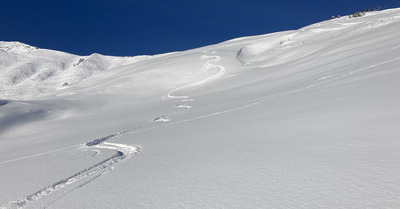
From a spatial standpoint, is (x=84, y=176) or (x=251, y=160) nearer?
(x=251, y=160)

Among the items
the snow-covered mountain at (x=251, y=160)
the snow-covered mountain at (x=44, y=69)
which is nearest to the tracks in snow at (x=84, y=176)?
the snow-covered mountain at (x=251, y=160)

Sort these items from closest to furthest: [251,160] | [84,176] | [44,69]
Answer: [251,160], [84,176], [44,69]

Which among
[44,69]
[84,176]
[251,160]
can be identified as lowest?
[251,160]

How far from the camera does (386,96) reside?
13.6ft

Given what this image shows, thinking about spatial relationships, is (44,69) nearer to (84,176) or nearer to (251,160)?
(84,176)

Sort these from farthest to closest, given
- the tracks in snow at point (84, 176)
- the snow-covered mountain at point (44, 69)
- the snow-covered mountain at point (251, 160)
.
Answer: the snow-covered mountain at point (44, 69)
the tracks in snow at point (84, 176)
the snow-covered mountain at point (251, 160)

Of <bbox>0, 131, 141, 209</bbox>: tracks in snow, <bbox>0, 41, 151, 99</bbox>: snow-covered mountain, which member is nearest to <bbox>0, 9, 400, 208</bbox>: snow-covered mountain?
<bbox>0, 131, 141, 209</bbox>: tracks in snow

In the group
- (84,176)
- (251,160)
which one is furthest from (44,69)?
(251,160)

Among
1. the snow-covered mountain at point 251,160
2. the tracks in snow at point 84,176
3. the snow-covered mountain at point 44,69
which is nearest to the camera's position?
the snow-covered mountain at point 251,160

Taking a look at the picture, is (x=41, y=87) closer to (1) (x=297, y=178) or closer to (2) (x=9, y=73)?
(2) (x=9, y=73)

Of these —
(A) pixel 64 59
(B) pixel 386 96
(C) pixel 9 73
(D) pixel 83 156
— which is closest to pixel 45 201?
(D) pixel 83 156

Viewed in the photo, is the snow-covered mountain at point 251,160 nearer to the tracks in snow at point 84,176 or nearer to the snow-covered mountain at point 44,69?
the tracks in snow at point 84,176

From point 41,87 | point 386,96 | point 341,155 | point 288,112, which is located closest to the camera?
point 341,155

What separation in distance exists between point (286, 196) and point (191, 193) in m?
0.70
